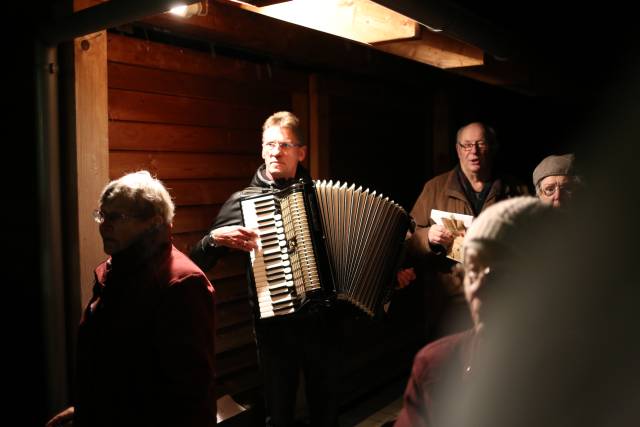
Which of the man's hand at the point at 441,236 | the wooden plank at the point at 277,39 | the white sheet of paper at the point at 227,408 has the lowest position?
the white sheet of paper at the point at 227,408

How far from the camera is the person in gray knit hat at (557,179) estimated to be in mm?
2541

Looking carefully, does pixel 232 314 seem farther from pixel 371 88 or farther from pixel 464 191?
pixel 371 88

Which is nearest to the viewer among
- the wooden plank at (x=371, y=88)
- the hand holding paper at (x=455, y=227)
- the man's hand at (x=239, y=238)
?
the hand holding paper at (x=455, y=227)

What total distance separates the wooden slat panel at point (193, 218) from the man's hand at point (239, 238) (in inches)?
40.9

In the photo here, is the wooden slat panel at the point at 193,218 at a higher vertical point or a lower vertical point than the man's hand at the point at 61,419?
higher

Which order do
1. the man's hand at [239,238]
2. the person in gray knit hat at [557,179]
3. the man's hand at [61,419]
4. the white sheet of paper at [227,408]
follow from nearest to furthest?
the man's hand at [61,419] < the person in gray knit hat at [557,179] < the man's hand at [239,238] < the white sheet of paper at [227,408]

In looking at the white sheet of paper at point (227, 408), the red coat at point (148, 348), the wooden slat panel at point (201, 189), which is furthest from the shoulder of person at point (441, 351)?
the wooden slat panel at point (201, 189)

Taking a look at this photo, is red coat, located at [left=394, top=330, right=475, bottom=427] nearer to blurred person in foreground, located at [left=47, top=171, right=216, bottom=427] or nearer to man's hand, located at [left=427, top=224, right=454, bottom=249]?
blurred person in foreground, located at [left=47, top=171, right=216, bottom=427]

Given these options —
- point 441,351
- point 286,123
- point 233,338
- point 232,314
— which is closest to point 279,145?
point 286,123

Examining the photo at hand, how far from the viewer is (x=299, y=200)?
302 centimetres

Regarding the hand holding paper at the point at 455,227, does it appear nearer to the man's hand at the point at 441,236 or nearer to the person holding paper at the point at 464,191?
the man's hand at the point at 441,236

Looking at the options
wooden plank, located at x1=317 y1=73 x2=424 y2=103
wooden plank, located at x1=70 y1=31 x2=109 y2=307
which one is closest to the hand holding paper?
wooden plank, located at x1=70 y1=31 x2=109 y2=307

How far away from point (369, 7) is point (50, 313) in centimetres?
245

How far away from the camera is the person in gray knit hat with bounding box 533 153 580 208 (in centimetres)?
254
